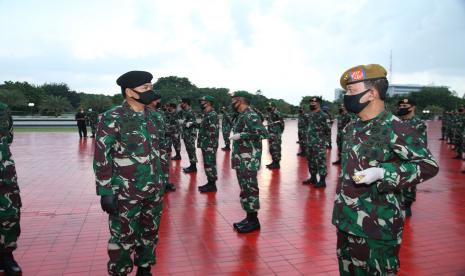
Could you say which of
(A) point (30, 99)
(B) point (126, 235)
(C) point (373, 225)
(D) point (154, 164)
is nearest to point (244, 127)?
(D) point (154, 164)

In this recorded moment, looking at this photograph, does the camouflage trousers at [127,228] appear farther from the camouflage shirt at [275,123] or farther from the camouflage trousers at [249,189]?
the camouflage shirt at [275,123]

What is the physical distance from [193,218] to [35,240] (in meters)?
2.19

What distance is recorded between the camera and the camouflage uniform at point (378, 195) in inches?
93.5

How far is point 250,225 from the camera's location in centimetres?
515

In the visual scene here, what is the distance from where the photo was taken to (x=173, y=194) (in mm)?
7336

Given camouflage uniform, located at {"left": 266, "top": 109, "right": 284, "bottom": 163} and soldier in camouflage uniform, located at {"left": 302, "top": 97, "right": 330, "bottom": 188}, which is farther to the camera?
camouflage uniform, located at {"left": 266, "top": 109, "right": 284, "bottom": 163}

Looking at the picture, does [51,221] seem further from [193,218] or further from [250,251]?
[250,251]

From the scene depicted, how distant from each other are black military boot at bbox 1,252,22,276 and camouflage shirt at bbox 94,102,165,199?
1.56 meters

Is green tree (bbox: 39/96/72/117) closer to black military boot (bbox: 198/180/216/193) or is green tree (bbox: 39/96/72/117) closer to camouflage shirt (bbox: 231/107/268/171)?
black military boot (bbox: 198/180/216/193)

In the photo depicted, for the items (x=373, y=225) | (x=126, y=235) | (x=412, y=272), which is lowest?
(x=412, y=272)

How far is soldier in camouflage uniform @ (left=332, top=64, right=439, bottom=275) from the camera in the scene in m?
2.32

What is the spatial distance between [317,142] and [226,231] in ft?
12.4

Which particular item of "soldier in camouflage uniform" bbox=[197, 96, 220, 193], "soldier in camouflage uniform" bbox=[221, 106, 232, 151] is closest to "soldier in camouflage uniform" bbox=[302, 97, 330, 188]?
"soldier in camouflage uniform" bbox=[197, 96, 220, 193]

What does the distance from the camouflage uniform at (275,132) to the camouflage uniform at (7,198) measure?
779 centimetres
